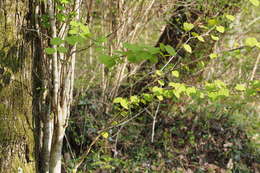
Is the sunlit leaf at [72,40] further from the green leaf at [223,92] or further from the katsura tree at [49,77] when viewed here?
the green leaf at [223,92]

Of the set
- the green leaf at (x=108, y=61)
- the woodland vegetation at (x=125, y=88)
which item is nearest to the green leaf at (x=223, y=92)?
the woodland vegetation at (x=125, y=88)

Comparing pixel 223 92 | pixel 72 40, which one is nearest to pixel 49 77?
pixel 72 40

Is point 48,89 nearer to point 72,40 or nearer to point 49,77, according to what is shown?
point 49,77

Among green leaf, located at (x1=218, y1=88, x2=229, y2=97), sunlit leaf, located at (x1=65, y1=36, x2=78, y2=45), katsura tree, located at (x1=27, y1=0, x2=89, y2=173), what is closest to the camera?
sunlit leaf, located at (x1=65, y1=36, x2=78, y2=45)

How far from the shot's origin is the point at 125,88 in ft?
11.0

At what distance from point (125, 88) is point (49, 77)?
57.0 inches

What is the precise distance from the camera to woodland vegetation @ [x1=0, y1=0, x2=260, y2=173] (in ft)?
5.82

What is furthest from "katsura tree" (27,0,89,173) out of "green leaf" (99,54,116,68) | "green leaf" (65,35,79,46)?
"green leaf" (99,54,116,68)

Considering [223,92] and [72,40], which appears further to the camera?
[223,92]

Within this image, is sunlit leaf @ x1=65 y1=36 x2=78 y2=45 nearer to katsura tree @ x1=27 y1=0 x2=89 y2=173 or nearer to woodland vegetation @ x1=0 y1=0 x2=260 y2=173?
woodland vegetation @ x1=0 y1=0 x2=260 y2=173

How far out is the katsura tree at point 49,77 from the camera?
6.13 ft

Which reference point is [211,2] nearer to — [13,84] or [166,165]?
[166,165]

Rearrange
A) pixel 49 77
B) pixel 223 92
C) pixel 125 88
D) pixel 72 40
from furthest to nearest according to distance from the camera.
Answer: pixel 125 88, pixel 49 77, pixel 223 92, pixel 72 40

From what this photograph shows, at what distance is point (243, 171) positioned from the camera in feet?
11.6
